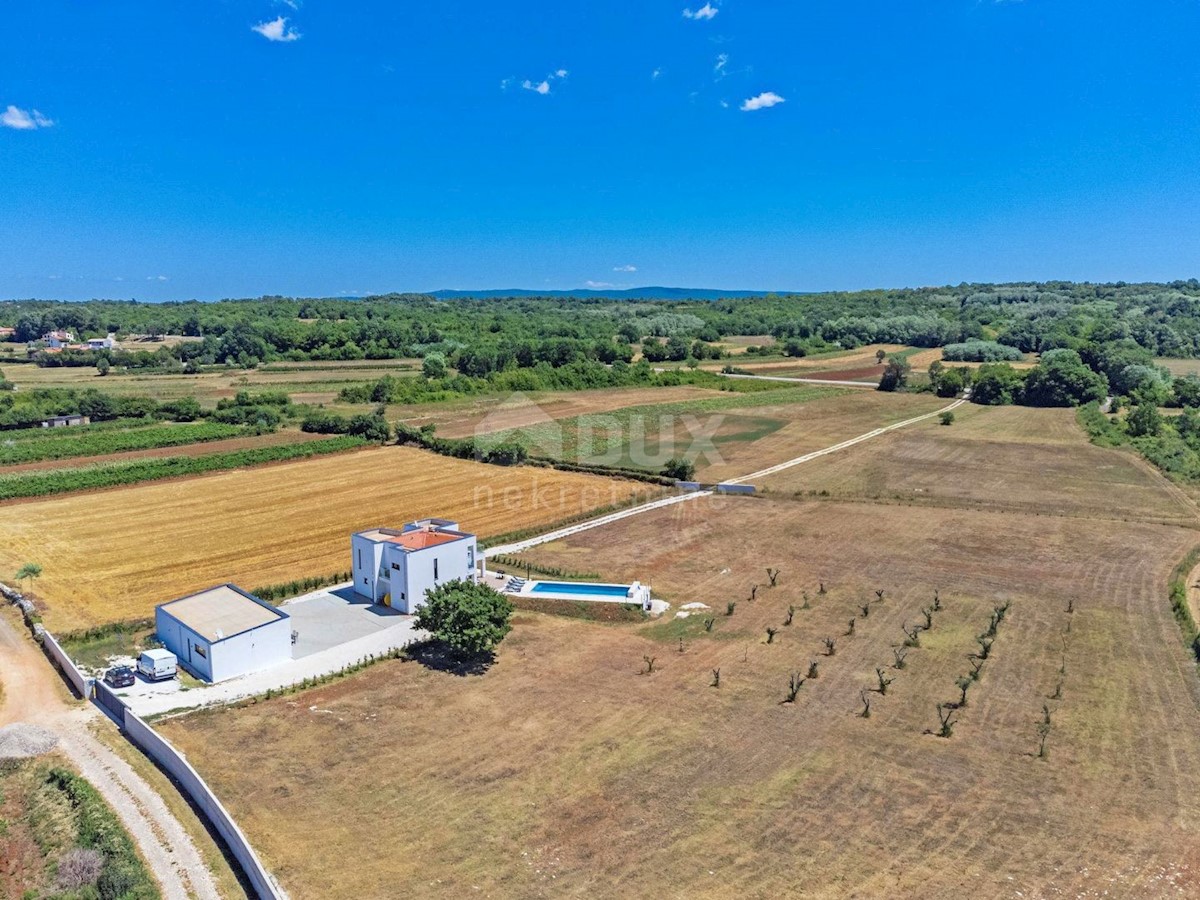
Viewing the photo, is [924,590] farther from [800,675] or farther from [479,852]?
[479,852]

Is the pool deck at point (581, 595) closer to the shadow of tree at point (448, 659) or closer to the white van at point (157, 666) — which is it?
the shadow of tree at point (448, 659)

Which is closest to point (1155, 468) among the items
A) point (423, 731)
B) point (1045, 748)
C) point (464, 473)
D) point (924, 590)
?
point (924, 590)

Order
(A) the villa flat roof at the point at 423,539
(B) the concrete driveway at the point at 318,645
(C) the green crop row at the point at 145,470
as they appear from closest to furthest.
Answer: (B) the concrete driveway at the point at 318,645
(A) the villa flat roof at the point at 423,539
(C) the green crop row at the point at 145,470

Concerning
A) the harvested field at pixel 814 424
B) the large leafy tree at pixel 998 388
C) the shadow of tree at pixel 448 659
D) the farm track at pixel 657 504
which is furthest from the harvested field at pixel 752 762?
the large leafy tree at pixel 998 388

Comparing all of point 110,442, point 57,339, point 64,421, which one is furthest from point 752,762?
point 57,339

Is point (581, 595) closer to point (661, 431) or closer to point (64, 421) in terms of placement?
point (661, 431)

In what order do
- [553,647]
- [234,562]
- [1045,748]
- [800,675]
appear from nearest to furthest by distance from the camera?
[1045,748], [800,675], [553,647], [234,562]
